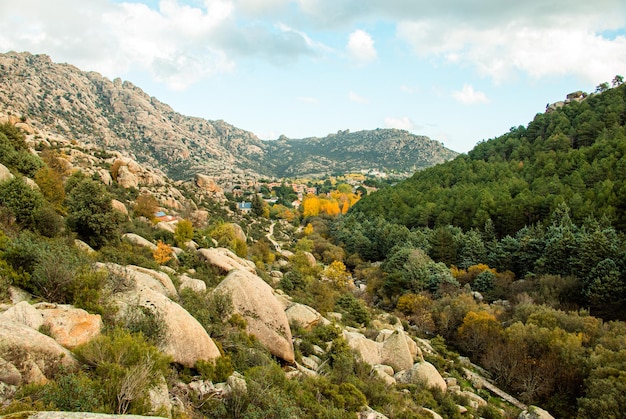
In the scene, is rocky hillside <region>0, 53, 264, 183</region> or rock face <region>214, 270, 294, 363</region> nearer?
rock face <region>214, 270, 294, 363</region>

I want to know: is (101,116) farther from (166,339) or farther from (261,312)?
(166,339)

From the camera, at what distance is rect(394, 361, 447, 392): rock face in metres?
19.7

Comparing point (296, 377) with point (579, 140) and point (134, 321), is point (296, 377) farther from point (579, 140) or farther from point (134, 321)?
point (579, 140)

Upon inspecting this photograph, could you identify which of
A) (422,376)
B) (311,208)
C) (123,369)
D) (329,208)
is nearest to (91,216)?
(123,369)

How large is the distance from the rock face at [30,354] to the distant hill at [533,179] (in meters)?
51.9

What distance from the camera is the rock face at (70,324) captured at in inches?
348

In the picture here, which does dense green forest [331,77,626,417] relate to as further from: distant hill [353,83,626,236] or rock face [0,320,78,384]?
rock face [0,320,78,384]

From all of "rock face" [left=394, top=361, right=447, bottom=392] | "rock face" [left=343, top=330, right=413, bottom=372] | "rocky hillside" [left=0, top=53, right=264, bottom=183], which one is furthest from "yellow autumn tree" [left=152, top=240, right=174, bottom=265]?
"rocky hillside" [left=0, top=53, right=264, bottom=183]

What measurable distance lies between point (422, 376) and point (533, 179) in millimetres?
56638

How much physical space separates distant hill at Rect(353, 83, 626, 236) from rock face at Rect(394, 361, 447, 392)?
116 ft

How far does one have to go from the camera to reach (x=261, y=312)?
16.5m

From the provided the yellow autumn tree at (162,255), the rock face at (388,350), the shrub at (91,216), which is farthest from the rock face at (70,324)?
the rock face at (388,350)

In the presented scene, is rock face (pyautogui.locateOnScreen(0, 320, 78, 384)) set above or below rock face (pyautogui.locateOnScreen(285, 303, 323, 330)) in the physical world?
above

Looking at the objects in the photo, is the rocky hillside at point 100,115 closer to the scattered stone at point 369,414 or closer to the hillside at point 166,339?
the hillside at point 166,339
